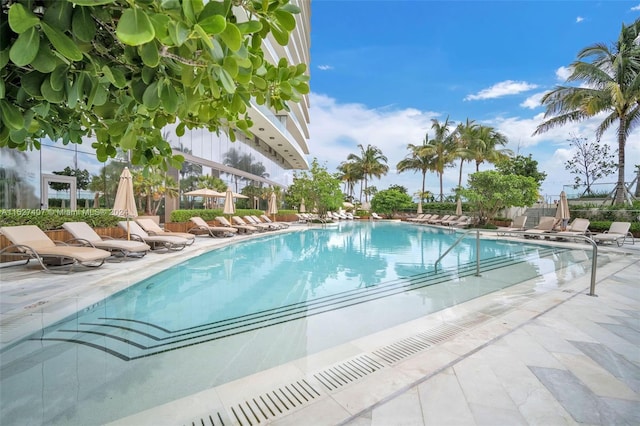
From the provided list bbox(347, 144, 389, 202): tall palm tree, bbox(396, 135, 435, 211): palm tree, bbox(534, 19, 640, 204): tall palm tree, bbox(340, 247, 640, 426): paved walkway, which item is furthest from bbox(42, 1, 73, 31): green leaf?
bbox(347, 144, 389, 202): tall palm tree

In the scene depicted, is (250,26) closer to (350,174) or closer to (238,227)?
(238,227)

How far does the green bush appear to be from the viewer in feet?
26.1

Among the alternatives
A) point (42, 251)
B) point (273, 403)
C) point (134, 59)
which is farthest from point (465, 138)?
point (134, 59)

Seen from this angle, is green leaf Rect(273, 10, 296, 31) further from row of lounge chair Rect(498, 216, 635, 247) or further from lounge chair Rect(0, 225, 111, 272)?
row of lounge chair Rect(498, 216, 635, 247)

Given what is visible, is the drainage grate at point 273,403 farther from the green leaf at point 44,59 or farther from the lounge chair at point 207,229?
the lounge chair at point 207,229

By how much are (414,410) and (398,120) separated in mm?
37989

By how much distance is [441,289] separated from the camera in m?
6.24

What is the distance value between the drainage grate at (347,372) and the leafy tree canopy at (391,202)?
36142 millimetres

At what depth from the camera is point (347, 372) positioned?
2859 mm

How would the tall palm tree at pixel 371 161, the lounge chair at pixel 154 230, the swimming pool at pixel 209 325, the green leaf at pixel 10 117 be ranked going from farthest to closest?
1. the tall palm tree at pixel 371 161
2. the lounge chair at pixel 154 230
3. the swimming pool at pixel 209 325
4. the green leaf at pixel 10 117

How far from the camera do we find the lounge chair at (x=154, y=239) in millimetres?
9609

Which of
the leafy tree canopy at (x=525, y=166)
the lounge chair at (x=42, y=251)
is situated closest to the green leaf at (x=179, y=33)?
the lounge chair at (x=42, y=251)

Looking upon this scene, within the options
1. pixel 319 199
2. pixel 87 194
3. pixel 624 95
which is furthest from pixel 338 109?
pixel 87 194

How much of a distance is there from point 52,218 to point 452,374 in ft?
35.6
